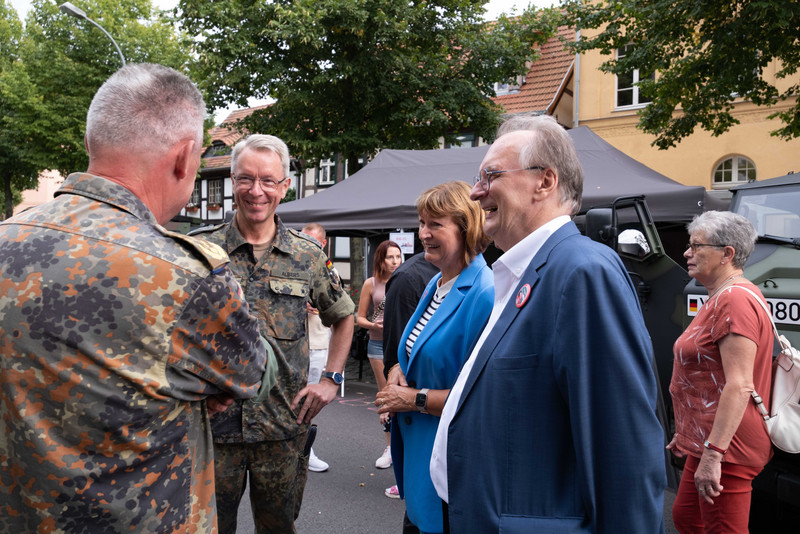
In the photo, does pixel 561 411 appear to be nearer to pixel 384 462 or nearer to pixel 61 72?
pixel 384 462

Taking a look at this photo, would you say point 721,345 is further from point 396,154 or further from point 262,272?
point 396,154

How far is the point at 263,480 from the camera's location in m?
2.60

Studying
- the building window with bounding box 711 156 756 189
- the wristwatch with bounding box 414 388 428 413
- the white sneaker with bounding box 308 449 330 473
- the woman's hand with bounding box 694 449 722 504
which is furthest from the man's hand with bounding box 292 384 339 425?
the building window with bounding box 711 156 756 189

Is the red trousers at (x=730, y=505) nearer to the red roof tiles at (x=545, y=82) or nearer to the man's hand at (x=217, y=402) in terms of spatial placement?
the man's hand at (x=217, y=402)

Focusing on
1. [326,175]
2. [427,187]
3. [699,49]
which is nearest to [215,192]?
[326,175]

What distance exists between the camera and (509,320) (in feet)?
5.25

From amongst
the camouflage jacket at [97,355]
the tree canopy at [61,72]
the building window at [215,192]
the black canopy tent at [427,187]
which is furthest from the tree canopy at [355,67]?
the building window at [215,192]

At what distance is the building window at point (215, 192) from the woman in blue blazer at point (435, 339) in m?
30.1

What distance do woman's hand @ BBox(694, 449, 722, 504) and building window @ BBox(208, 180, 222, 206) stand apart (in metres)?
30.6

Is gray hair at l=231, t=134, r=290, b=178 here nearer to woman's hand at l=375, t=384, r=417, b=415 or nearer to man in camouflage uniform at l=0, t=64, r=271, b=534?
woman's hand at l=375, t=384, r=417, b=415

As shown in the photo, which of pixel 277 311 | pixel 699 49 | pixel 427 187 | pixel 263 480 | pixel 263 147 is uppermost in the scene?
pixel 699 49

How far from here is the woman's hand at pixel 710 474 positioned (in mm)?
2656

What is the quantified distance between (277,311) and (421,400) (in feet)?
2.42

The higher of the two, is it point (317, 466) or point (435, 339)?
point (435, 339)
